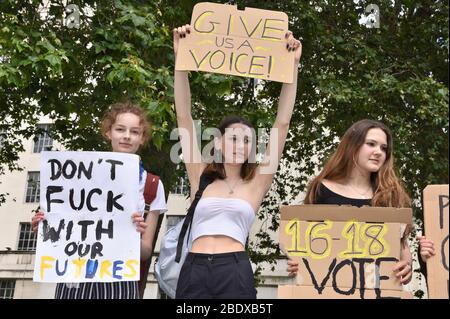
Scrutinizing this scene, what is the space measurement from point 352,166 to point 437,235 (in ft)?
2.73

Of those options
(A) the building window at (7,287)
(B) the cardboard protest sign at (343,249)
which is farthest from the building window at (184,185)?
(A) the building window at (7,287)

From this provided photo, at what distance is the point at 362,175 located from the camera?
10.7 feet

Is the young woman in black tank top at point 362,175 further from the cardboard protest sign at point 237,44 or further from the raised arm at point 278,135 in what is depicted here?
the cardboard protest sign at point 237,44

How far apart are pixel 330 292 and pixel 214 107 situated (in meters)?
5.25

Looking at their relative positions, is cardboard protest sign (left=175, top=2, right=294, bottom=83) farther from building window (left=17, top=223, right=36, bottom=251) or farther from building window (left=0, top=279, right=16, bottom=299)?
building window (left=0, top=279, right=16, bottom=299)

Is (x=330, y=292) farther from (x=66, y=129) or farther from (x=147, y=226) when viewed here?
(x=66, y=129)

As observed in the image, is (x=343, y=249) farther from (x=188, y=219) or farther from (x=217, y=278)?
(x=188, y=219)

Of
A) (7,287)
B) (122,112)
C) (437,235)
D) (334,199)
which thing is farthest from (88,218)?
(7,287)

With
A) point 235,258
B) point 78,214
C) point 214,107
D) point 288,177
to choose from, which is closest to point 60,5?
point 214,107

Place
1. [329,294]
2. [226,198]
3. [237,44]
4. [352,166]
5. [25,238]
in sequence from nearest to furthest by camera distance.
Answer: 1. [329,294]
2. [226,198]
3. [352,166]
4. [237,44]
5. [25,238]

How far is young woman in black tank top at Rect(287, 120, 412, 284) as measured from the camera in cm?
310

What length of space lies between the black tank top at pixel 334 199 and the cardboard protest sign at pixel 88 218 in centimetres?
98

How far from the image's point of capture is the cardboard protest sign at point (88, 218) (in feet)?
10.1
